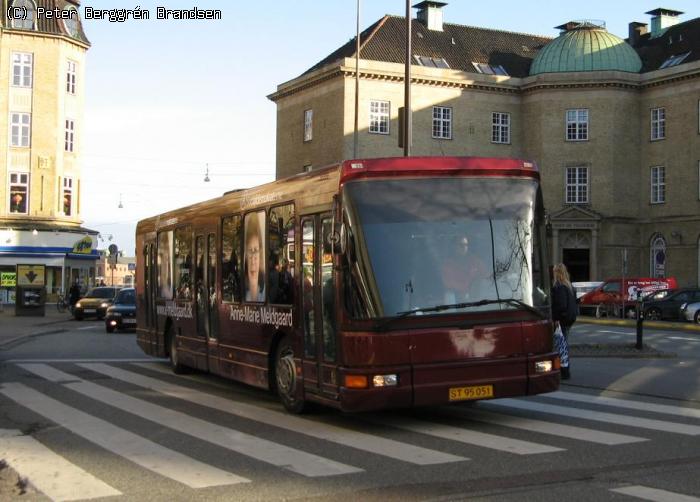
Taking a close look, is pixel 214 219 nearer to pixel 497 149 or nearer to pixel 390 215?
pixel 390 215

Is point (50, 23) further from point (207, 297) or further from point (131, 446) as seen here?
point (131, 446)

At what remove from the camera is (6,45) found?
56.8m

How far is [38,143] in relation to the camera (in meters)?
57.6

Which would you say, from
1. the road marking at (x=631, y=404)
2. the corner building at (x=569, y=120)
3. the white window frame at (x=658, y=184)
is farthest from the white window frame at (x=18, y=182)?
the road marking at (x=631, y=404)

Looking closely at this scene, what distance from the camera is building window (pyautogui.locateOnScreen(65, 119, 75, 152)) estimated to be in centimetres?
5912

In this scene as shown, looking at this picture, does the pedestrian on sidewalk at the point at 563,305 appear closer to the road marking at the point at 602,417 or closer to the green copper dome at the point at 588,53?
the road marking at the point at 602,417

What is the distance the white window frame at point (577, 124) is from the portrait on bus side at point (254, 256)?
55301 millimetres

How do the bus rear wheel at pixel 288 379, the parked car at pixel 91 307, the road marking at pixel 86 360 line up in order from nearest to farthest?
the bus rear wheel at pixel 288 379, the road marking at pixel 86 360, the parked car at pixel 91 307

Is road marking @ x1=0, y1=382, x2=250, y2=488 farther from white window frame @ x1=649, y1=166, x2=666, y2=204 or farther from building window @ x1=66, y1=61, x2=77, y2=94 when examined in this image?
white window frame @ x1=649, y1=166, x2=666, y2=204

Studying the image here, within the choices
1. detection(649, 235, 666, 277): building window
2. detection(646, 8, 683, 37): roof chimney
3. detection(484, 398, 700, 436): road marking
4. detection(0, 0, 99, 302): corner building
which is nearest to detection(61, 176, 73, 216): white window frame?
detection(0, 0, 99, 302): corner building

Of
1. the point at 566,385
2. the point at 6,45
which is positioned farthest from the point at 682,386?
the point at 6,45

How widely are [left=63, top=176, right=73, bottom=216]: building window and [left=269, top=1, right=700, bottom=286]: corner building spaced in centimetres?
1602

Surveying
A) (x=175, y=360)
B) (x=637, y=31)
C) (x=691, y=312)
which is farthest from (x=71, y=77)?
(x=175, y=360)

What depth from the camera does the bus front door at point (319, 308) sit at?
10.4m
